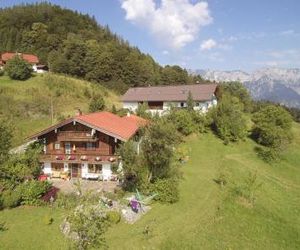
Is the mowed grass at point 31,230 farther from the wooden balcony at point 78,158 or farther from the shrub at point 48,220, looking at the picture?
the wooden balcony at point 78,158

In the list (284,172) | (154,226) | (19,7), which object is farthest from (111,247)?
(19,7)

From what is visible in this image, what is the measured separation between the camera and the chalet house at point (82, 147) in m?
36.1

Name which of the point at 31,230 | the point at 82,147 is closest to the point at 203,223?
the point at 31,230

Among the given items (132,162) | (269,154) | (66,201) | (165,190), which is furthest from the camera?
(269,154)

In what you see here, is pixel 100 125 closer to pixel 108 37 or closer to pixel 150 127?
pixel 150 127

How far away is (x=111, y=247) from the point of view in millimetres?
21938

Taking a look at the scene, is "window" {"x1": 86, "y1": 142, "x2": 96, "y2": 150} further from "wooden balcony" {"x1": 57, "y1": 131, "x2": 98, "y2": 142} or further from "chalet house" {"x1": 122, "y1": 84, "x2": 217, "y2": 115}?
"chalet house" {"x1": 122, "y1": 84, "x2": 217, "y2": 115}

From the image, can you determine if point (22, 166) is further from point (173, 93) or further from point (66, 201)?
point (173, 93)

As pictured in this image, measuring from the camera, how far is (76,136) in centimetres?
3681

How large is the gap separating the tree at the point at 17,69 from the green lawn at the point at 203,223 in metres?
50.4

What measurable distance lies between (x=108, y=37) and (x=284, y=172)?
10021cm

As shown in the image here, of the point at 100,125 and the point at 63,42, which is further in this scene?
the point at 63,42

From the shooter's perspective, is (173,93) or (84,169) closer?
(84,169)

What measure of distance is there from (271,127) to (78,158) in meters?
31.4
